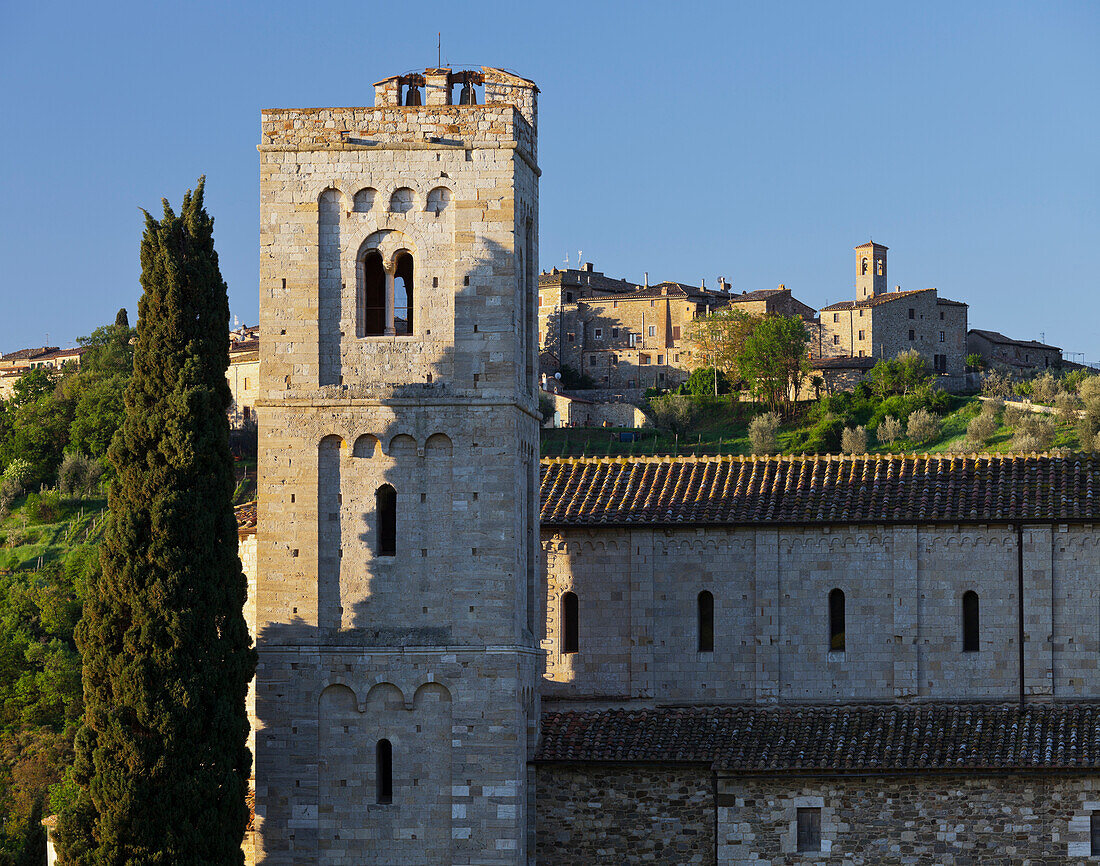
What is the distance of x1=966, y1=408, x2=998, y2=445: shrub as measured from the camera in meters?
87.9

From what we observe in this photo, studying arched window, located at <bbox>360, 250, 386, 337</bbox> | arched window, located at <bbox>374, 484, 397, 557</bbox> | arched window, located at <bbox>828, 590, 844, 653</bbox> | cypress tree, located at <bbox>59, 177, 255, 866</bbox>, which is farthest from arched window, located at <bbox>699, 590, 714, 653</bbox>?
cypress tree, located at <bbox>59, 177, 255, 866</bbox>

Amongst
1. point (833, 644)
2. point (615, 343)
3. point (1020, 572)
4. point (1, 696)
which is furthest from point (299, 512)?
point (615, 343)

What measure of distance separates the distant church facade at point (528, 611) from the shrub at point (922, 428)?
6422 cm

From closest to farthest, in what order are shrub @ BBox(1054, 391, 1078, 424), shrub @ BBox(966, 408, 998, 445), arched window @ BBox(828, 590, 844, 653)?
arched window @ BBox(828, 590, 844, 653) < shrub @ BBox(1054, 391, 1078, 424) < shrub @ BBox(966, 408, 998, 445)

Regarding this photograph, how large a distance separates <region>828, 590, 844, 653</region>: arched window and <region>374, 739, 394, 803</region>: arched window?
8356 millimetres

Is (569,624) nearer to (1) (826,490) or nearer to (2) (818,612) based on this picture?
(2) (818,612)

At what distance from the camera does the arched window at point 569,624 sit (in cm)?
2966

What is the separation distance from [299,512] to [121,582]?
3280 millimetres

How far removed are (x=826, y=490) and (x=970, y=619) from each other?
340cm

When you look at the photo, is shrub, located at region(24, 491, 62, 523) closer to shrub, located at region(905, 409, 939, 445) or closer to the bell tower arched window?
shrub, located at region(905, 409, 939, 445)

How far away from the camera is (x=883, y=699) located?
28.6 metres

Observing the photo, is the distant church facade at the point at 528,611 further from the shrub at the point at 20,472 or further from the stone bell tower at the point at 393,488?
the shrub at the point at 20,472

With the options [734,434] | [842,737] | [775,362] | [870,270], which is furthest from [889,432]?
[842,737]

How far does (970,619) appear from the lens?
28.6 meters
